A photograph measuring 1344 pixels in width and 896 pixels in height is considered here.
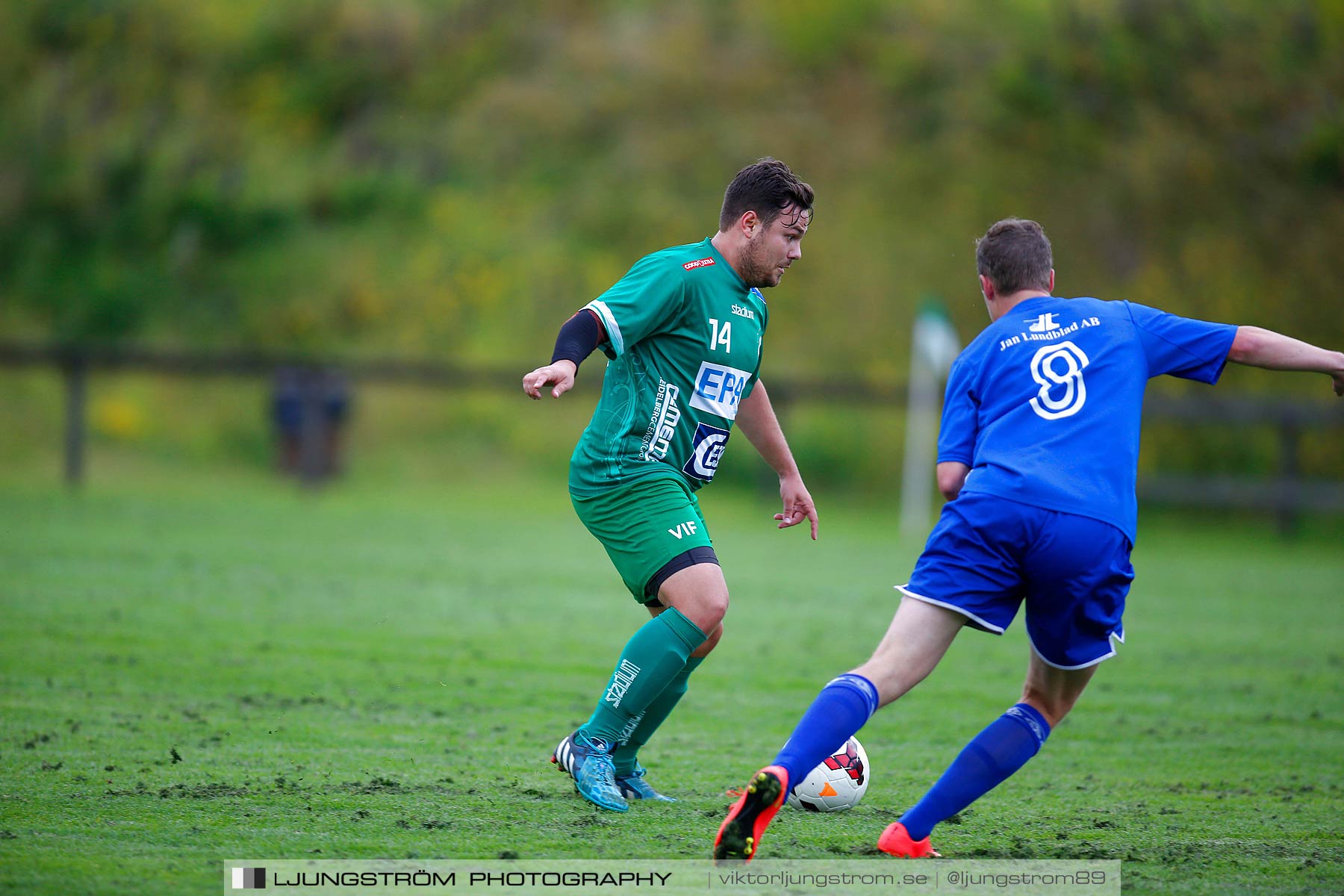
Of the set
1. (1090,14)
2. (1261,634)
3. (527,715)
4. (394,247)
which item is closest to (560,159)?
(394,247)

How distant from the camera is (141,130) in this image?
72.0ft

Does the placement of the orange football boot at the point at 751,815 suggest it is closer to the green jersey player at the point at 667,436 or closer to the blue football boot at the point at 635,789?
the green jersey player at the point at 667,436

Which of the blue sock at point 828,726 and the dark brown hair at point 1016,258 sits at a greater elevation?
the dark brown hair at point 1016,258

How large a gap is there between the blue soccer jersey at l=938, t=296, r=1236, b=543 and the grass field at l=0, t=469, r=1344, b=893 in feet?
3.38

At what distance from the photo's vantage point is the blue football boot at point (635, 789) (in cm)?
419

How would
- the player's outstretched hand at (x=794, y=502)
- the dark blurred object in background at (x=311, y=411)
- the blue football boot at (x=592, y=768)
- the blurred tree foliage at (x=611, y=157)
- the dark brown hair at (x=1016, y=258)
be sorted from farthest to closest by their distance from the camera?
the blurred tree foliage at (x=611, y=157) < the dark blurred object in background at (x=311, y=411) < the player's outstretched hand at (x=794, y=502) < the blue football boot at (x=592, y=768) < the dark brown hair at (x=1016, y=258)

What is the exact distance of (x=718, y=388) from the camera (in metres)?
4.23

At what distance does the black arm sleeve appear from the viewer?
12.3ft

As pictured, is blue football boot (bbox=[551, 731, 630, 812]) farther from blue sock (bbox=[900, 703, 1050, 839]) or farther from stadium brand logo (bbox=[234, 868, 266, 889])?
stadium brand logo (bbox=[234, 868, 266, 889])

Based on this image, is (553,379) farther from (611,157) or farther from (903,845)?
(611,157)

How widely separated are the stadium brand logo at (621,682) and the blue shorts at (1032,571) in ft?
3.20

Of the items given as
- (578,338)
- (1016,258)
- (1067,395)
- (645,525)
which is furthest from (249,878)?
(1016,258)

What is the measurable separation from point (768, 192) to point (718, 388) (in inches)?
25.0

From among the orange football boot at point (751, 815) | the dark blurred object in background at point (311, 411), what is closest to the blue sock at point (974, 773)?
the orange football boot at point (751, 815)
